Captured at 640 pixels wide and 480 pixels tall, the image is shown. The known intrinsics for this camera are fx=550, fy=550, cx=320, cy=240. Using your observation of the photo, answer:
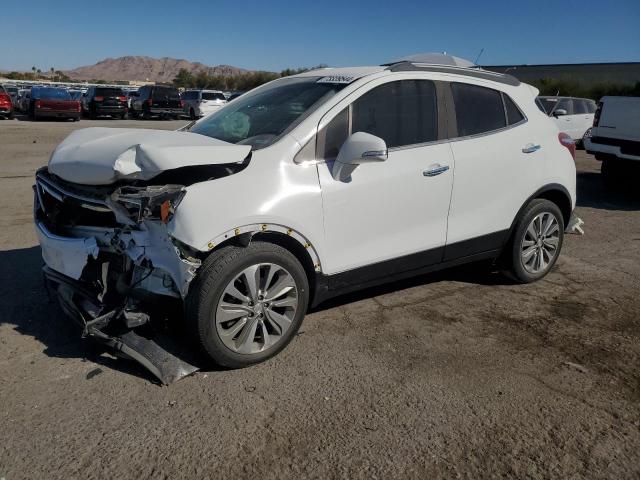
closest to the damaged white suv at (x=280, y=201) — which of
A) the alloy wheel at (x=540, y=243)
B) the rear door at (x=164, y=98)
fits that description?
the alloy wheel at (x=540, y=243)

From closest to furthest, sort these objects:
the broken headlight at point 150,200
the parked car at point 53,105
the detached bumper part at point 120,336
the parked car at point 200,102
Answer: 1. the broken headlight at point 150,200
2. the detached bumper part at point 120,336
3. the parked car at point 53,105
4. the parked car at point 200,102

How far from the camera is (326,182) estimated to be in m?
3.63

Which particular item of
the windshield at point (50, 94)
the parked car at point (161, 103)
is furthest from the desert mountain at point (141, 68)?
the windshield at point (50, 94)

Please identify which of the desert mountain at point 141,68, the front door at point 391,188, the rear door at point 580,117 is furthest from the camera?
the desert mountain at point 141,68

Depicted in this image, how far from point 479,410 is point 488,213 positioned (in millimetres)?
1940

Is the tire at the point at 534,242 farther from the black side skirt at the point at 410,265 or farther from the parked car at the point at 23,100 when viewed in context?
the parked car at the point at 23,100

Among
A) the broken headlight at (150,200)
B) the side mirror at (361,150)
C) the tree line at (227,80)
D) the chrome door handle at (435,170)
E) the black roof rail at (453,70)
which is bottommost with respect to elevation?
the broken headlight at (150,200)

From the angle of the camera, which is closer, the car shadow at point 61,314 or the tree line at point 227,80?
the car shadow at point 61,314

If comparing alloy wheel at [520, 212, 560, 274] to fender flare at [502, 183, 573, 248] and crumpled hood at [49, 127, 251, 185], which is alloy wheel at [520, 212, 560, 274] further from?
crumpled hood at [49, 127, 251, 185]

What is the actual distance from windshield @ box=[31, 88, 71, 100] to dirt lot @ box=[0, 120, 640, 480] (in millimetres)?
24491

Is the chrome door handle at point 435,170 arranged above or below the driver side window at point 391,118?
below

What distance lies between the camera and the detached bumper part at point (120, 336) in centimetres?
330

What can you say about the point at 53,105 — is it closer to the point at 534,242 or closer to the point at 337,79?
the point at 337,79

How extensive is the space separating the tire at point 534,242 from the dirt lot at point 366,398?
0.88 ft
